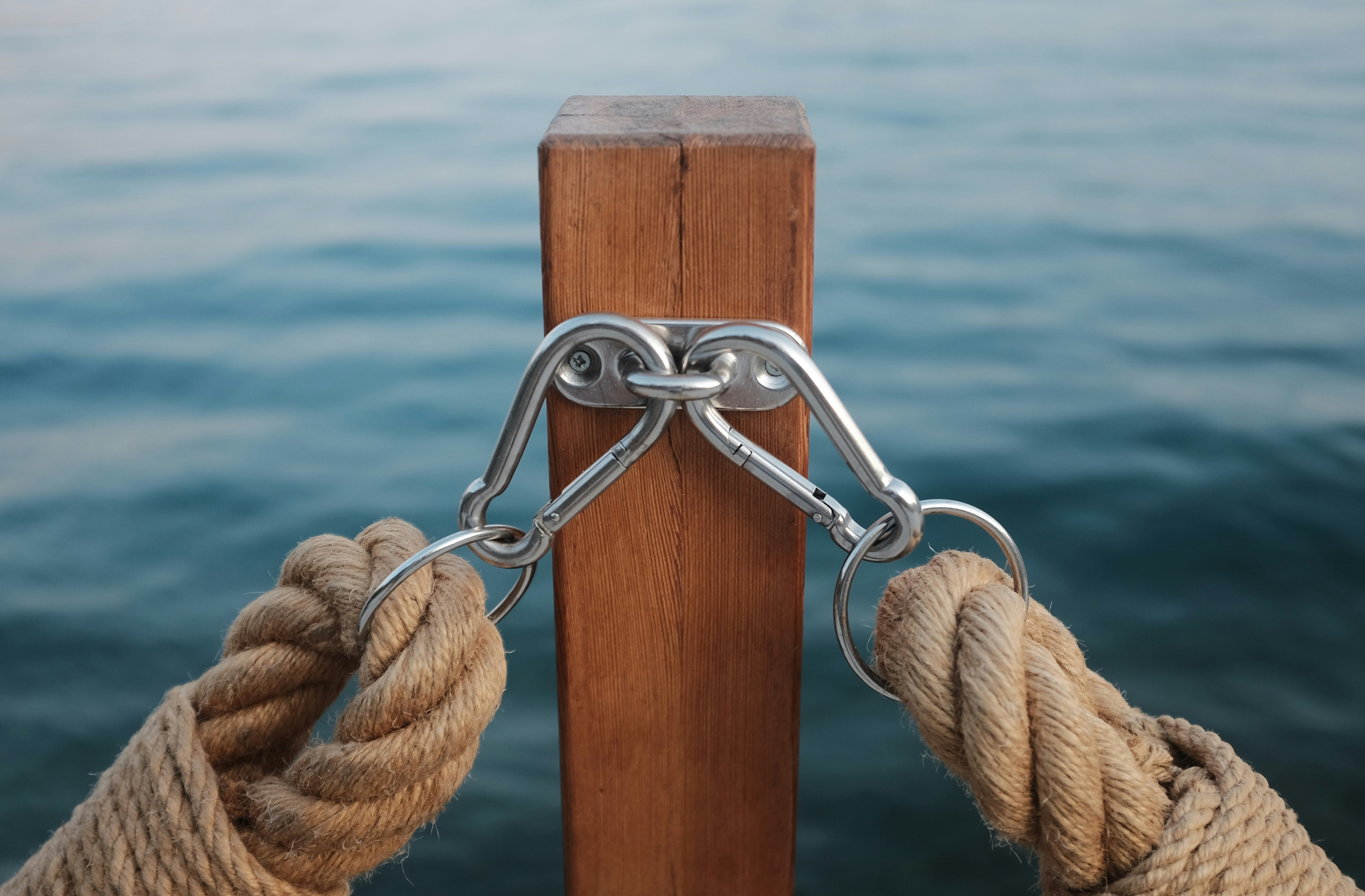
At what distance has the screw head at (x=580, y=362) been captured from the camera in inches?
29.1

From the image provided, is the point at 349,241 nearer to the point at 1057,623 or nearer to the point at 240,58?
the point at 240,58

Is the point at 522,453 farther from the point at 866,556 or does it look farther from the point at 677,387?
the point at 866,556

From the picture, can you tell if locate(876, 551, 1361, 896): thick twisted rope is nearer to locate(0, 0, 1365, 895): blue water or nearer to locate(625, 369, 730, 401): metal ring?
locate(625, 369, 730, 401): metal ring

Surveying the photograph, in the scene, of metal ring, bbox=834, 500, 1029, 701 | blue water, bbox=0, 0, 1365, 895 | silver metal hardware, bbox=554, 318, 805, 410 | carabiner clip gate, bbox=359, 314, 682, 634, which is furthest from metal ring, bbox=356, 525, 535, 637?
blue water, bbox=0, 0, 1365, 895

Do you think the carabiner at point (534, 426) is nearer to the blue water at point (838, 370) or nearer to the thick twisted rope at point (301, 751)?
the thick twisted rope at point (301, 751)

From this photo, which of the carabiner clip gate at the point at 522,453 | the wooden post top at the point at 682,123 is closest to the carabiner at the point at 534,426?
the carabiner clip gate at the point at 522,453

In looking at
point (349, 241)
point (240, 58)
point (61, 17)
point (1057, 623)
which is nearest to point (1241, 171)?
point (349, 241)

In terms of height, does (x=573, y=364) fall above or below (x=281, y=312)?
above

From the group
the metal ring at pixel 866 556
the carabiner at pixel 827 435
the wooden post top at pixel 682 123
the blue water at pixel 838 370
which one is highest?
the wooden post top at pixel 682 123

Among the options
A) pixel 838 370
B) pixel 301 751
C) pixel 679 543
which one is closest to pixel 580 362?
pixel 679 543

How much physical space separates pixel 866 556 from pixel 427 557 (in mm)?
317

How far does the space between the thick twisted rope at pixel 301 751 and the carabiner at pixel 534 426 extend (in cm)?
7

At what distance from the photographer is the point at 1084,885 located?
0.76m

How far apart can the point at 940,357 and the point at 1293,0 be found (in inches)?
249
